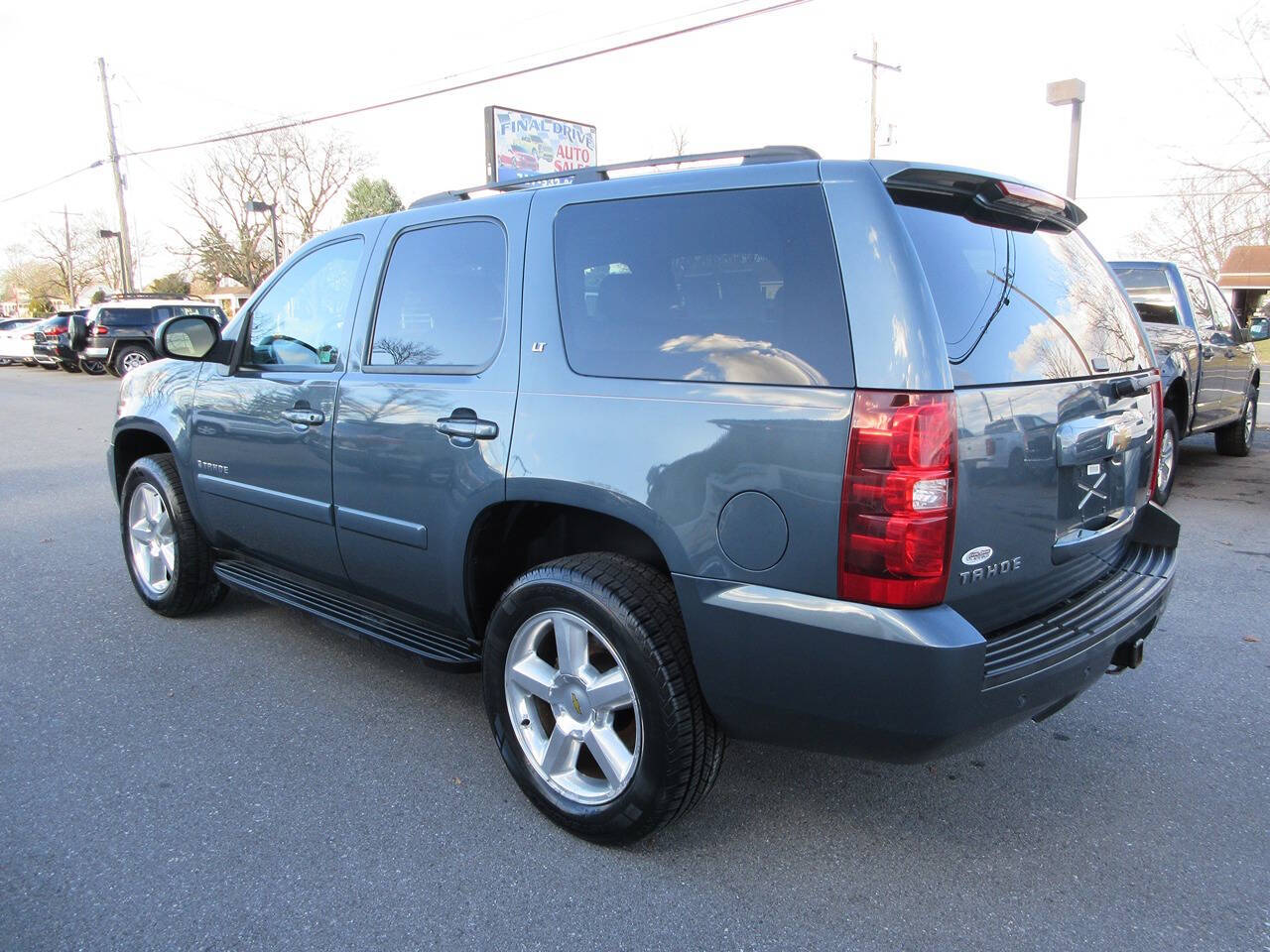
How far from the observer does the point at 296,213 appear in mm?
55656

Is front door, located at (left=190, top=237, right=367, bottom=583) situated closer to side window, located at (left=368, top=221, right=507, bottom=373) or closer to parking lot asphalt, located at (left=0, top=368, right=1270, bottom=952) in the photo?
side window, located at (left=368, top=221, right=507, bottom=373)

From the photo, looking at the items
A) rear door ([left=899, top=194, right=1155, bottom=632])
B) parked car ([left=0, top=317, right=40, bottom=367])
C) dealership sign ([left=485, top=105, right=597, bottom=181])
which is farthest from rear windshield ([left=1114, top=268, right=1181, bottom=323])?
parked car ([left=0, top=317, right=40, bottom=367])

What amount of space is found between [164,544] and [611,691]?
308 centimetres

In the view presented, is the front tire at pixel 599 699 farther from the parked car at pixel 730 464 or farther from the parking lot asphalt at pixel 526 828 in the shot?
the parking lot asphalt at pixel 526 828

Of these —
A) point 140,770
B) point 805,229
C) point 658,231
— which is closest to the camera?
point 805,229

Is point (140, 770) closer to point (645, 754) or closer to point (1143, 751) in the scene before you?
point (645, 754)

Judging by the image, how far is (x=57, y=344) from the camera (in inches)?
988

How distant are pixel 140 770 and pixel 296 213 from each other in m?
58.7

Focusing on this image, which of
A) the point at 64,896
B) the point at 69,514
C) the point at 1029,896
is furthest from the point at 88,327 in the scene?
the point at 1029,896

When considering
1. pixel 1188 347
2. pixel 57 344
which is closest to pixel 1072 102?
pixel 1188 347

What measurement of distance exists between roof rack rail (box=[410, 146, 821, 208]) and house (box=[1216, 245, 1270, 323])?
42.5 meters

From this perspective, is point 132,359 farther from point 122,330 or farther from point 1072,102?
point 1072,102

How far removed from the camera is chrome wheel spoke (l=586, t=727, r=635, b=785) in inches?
101

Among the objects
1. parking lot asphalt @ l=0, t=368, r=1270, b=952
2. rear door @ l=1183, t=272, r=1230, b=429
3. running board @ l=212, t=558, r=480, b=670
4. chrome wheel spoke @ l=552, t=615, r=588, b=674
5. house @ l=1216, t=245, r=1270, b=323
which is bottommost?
parking lot asphalt @ l=0, t=368, r=1270, b=952
